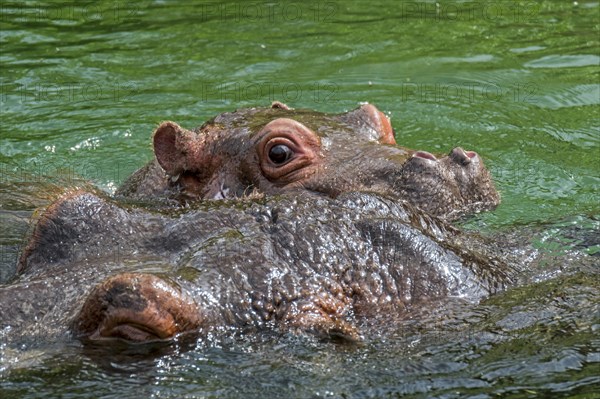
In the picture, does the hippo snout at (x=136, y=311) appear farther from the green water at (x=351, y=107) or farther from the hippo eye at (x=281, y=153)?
the hippo eye at (x=281, y=153)

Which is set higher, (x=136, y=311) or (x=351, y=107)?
(x=136, y=311)

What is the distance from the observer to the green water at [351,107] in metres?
4.65

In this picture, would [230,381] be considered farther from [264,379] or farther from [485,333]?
[485,333]

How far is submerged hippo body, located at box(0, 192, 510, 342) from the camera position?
4703 mm

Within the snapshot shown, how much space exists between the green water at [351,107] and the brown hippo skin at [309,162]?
13.7 inches

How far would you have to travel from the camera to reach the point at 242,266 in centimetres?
486

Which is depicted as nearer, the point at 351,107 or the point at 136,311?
the point at 136,311

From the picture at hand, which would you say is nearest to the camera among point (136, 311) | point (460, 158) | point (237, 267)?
point (136, 311)

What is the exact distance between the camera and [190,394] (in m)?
4.57

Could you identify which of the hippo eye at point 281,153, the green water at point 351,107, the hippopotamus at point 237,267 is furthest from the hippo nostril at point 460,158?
the hippopotamus at point 237,267

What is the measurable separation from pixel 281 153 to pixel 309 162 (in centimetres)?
20

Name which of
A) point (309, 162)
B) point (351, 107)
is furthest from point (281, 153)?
point (351, 107)

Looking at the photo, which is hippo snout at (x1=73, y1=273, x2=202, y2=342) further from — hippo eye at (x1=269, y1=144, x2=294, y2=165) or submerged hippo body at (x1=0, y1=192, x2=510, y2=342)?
hippo eye at (x1=269, y1=144, x2=294, y2=165)

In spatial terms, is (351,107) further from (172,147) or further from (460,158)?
(460,158)
